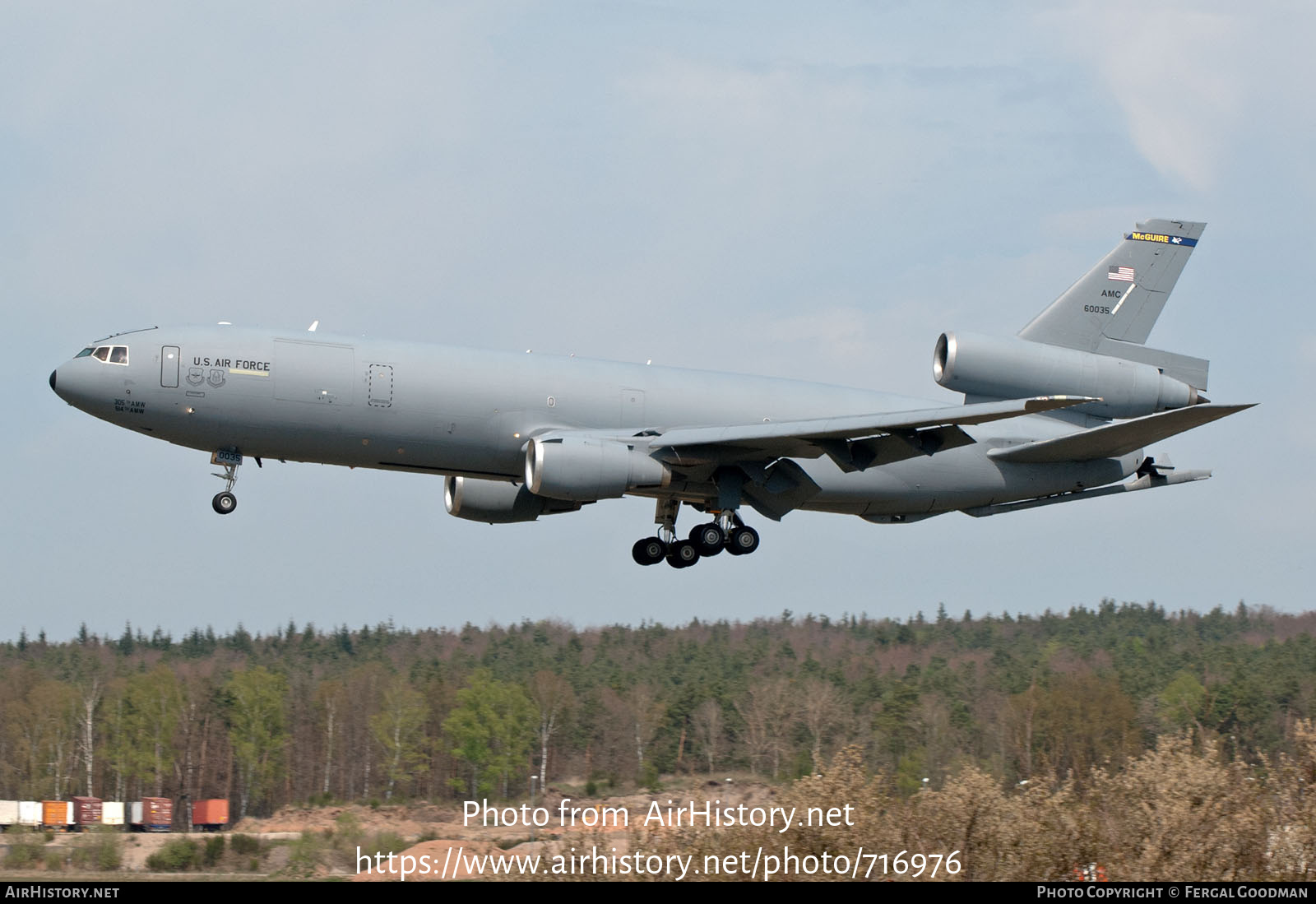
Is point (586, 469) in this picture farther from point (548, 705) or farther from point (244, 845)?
point (548, 705)

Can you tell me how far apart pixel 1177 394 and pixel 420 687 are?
275 ft

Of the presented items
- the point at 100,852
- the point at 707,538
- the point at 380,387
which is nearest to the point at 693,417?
the point at 707,538

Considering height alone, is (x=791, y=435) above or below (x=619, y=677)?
above

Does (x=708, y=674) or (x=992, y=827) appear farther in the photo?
(x=708, y=674)

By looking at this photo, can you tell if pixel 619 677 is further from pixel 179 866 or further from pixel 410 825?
pixel 179 866

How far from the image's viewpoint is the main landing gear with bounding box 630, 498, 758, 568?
3859 centimetres

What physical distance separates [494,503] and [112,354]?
11.3 meters

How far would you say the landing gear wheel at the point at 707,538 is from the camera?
38.6 m
